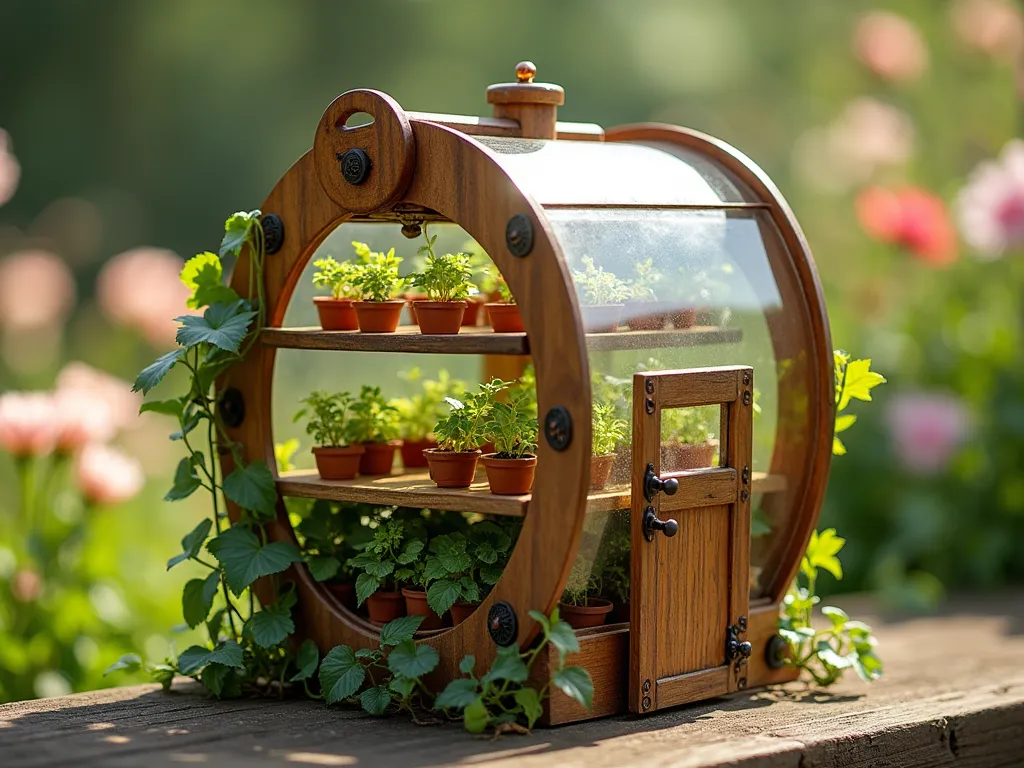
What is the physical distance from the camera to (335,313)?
374 cm

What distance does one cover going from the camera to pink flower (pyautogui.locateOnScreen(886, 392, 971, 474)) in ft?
19.7

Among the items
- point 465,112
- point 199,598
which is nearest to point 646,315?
point 199,598

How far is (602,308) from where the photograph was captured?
3.28 m

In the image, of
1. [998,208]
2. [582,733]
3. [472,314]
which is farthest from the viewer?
[998,208]

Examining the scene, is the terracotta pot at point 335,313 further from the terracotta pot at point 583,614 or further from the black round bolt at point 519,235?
the terracotta pot at point 583,614

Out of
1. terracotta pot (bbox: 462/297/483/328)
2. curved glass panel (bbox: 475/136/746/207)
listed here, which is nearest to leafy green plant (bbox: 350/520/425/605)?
terracotta pot (bbox: 462/297/483/328)

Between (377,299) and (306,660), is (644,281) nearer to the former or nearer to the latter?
(377,299)

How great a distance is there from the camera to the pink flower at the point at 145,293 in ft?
17.5

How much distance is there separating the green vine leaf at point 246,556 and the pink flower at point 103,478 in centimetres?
105

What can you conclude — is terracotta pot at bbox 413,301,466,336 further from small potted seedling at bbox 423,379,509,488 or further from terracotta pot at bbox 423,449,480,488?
terracotta pot at bbox 423,449,480,488

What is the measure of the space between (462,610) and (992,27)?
4.56 m

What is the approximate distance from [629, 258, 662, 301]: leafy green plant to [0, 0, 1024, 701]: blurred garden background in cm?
193

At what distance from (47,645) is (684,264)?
2.31 m

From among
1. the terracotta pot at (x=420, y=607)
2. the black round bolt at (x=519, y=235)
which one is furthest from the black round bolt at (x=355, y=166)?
the terracotta pot at (x=420, y=607)
